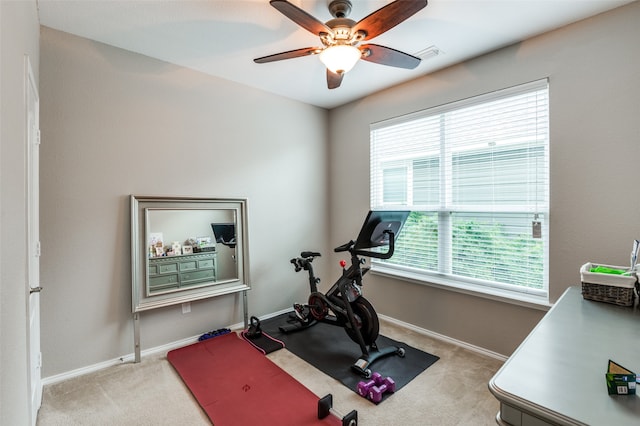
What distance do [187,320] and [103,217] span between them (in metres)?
1.33

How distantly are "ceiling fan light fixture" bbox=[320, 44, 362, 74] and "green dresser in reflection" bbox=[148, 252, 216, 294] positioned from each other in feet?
7.61

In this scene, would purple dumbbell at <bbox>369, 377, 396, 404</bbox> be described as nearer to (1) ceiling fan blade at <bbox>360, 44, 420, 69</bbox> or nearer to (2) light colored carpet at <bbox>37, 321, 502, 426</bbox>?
(2) light colored carpet at <bbox>37, 321, 502, 426</bbox>

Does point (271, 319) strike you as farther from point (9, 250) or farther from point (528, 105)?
point (528, 105)

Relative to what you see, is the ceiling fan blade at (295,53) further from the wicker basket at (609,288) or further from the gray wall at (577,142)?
the wicker basket at (609,288)

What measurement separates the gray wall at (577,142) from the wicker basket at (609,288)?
0.64m

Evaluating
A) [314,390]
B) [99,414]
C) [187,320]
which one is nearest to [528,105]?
[314,390]

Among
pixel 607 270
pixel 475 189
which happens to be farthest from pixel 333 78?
pixel 607 270

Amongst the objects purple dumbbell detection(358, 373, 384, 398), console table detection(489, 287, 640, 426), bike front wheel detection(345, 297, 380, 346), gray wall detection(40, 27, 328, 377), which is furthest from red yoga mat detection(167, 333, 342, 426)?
console table detection(489, 287, 640, 426)

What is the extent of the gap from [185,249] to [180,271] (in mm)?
231

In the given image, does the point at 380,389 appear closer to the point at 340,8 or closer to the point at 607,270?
the point at 607,270

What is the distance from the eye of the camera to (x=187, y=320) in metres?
3.08

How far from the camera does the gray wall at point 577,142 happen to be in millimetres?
2084

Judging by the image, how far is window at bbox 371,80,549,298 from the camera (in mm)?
2510

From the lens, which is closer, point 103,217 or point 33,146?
point 33,146
